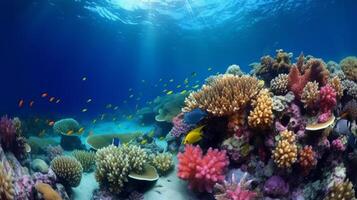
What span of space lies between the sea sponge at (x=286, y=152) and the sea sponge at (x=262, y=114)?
0.49 m

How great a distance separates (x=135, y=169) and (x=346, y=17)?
38.0 metres

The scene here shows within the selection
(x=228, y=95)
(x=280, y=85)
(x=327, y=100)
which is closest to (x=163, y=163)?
(x=228, y=95)

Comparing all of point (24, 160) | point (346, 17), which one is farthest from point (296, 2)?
point (24, 160)

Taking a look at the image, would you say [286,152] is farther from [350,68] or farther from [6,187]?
[6,187]

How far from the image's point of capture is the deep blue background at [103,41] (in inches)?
1341

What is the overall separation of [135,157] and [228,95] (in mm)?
2698

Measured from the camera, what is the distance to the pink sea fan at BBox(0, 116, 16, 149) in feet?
24.4

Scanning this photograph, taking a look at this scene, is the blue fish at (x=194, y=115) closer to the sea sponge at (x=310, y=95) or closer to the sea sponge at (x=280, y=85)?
the sea sponge at (x=280, y=85)

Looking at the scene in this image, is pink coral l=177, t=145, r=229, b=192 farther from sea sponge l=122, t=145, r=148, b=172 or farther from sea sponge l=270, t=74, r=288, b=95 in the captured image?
sea sponge l=270, t=74, r=288, b=95

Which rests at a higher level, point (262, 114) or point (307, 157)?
Result: point (262, 114)

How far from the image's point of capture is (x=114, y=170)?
6.82 metres

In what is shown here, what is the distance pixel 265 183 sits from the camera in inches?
247

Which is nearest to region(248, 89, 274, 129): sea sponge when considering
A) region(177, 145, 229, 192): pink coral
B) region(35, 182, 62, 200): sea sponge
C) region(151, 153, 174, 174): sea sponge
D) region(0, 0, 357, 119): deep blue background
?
region(177, 145, 229, 192): pink coral

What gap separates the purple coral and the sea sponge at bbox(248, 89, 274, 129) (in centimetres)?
116
